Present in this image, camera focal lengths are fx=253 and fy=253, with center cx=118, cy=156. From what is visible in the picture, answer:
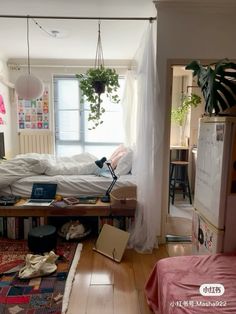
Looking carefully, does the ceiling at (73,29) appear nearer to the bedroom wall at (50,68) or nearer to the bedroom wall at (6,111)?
the bedroom wall at (50,68)

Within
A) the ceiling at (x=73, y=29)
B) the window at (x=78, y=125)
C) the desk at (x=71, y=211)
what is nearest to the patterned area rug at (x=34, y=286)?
the desk at (x=71, y=211)

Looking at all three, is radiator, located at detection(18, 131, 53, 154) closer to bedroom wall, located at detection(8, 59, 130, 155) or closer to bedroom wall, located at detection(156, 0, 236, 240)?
bedroom wall, located at detection(8, 59, 130, 155)

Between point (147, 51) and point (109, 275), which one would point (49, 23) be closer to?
point (147, 51)

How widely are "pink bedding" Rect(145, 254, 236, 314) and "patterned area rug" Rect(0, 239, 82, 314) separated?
69 centimetres

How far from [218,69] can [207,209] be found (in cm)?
97

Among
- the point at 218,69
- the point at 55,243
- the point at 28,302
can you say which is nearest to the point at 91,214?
the point at 55,243

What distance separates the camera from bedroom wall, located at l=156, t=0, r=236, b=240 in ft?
8.32

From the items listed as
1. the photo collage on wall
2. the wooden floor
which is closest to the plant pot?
the wooden floor

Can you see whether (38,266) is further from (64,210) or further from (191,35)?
(191,35)

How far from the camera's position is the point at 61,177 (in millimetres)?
3049

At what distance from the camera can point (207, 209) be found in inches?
72.4

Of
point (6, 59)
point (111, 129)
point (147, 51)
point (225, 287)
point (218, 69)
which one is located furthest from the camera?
point (111, 129)

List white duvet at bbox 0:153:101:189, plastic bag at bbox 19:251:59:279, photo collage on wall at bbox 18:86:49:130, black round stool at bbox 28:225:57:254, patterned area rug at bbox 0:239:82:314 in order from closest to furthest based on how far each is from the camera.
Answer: patterned area rug at bbox 0:239:82:314 → plastic bag at bbox 19:251:59:279 → black round stool at bbox 28:225:57:254 → white duvet at bbox 0:153:101:189 → photo collage on wall at bbox 18:86:49:130

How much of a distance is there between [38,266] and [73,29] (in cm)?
275
